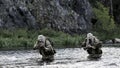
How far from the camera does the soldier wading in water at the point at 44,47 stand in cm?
3238

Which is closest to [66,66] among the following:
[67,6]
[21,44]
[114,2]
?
[21,44]

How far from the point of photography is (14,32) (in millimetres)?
66438

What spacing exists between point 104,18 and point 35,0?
72.4 feet

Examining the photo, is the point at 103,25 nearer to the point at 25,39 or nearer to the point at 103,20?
the point at 103,20

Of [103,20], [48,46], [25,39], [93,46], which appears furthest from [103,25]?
[48,46]

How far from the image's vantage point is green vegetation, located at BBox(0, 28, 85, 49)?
186 feet

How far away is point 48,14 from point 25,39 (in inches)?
795

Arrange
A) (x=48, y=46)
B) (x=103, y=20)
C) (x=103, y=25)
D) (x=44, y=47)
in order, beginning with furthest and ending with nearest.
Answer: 1. (x=103, y=20)
2. (x=103, y=25)
3. (x=48, y=46)
4. (x=44, y=47)

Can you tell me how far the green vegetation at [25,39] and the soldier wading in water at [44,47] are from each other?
71.3 feet

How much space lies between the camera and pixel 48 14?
7950cm

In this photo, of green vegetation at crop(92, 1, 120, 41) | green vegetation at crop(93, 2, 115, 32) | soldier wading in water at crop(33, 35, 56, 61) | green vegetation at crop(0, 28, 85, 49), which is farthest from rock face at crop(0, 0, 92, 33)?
soldier wading in water at crop(33, 35, 56, 61)

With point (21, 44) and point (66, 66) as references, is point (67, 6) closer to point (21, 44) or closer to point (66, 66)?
point (21, 44)

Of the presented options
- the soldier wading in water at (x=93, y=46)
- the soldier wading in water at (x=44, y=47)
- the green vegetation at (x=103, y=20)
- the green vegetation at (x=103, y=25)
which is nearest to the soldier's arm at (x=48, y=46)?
the soldier wading in water at (x=44, y=47)

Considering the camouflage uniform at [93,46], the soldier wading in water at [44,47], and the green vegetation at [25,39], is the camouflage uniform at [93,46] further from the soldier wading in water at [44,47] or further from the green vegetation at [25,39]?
the green vegetation at [25,39]
